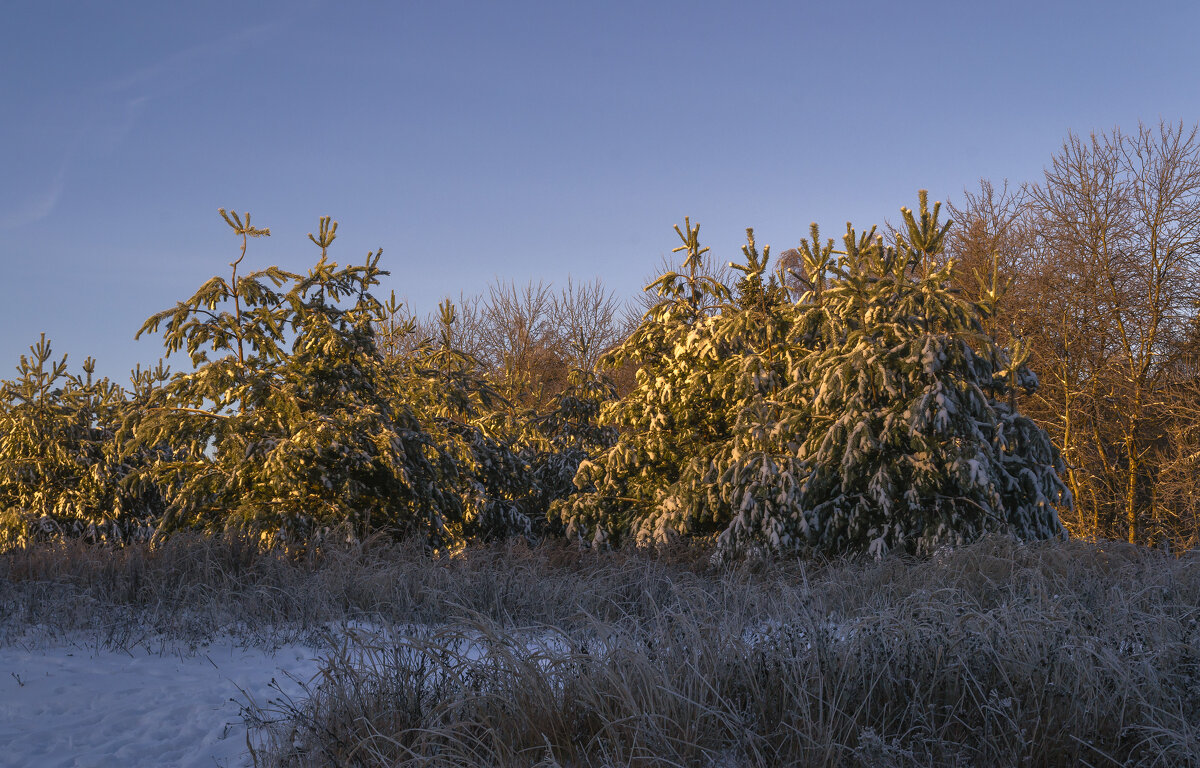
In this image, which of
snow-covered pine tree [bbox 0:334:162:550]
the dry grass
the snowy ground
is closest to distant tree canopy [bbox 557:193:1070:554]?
the dry grass

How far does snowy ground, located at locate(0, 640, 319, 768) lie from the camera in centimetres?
355

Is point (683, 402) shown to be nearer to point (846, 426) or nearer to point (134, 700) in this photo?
point (846, 426)

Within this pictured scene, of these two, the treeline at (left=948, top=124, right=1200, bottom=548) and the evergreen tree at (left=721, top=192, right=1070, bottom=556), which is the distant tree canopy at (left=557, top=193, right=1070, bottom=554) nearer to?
the evergreen tree at (left=721, top=192, right=1070, bottom=556)

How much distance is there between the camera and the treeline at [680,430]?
789cm

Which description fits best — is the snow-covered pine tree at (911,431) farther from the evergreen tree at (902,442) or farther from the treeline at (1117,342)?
the treeline at (1117,342)

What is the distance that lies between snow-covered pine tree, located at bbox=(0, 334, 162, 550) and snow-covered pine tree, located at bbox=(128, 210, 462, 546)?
3.73 metres

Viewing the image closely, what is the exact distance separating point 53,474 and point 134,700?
1149 centimetres

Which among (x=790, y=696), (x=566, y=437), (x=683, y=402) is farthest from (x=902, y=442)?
(x=566, y=437)

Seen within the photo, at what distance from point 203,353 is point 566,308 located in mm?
Answer: 18841

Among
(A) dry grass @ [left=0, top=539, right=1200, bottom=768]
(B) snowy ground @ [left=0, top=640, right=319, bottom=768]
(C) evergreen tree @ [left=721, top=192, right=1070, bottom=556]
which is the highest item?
(C) evergreen tree @ [left=721, top=192, right=1070, bottom=556]

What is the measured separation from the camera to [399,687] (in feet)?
11.7

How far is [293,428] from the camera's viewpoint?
30.7ft

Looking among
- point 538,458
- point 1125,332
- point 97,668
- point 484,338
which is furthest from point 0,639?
point 484,338

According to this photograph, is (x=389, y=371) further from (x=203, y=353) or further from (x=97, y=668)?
(x=97, y=668)
